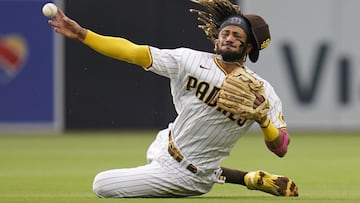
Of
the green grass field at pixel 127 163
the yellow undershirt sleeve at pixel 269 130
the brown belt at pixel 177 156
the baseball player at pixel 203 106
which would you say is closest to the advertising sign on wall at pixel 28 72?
the green grass field at pixel 127 163

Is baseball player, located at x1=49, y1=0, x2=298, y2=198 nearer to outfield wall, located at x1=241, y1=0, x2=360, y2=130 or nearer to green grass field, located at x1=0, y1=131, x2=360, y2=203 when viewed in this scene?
green grass field, located at x1=0, y1=131, x2=360, y2=203

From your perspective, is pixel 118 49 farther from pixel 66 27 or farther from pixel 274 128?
pixel 274 128

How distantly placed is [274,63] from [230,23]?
1195 centimetres

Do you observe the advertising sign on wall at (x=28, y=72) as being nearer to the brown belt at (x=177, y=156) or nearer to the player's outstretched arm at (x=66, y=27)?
the brown belt at (x=177, y=156)

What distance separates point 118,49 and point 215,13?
968 mm

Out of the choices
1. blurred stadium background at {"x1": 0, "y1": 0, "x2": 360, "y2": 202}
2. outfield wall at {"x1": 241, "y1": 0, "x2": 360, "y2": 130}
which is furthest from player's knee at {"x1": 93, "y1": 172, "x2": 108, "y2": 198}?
outfield wall at {"x1": 241, "y1": 0, "x2": 360, "y2": 130}

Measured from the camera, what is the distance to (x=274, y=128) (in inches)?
337

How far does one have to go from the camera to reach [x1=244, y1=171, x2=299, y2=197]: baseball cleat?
9281 mm

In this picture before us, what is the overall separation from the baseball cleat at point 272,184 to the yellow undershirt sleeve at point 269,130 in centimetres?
80

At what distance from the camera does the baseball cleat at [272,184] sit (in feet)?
30.5

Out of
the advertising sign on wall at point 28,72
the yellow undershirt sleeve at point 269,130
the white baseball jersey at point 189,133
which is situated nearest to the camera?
the yellow undershirt sleeve at point 269,130

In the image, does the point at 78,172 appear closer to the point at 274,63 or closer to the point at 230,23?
the point at 230,23

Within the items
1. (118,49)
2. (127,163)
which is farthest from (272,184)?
(127,163)

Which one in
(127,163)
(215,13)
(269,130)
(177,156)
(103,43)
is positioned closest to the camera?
(103,43)
